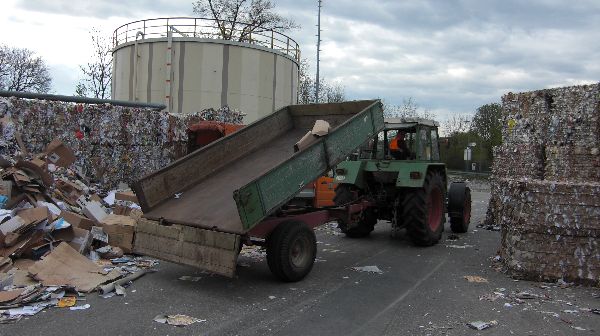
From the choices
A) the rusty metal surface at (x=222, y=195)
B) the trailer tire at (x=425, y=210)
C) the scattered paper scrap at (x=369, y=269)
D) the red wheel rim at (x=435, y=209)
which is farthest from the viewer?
the red wheel rim at (x=435, y=209)

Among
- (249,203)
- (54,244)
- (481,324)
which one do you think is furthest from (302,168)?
(54,244)

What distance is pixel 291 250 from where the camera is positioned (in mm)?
6301

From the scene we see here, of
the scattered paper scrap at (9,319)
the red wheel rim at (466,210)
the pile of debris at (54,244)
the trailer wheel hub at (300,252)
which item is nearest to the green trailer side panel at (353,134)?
the trailer wheel hub at (300,252)

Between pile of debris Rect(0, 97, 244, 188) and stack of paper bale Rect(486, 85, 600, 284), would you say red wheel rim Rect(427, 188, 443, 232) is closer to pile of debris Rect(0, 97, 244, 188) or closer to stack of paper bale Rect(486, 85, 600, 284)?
stack of paper bale Rect(486, 85, 600, 284)

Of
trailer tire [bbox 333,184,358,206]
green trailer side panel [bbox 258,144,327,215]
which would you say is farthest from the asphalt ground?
trailer tire [bbox 333,184,358,206]

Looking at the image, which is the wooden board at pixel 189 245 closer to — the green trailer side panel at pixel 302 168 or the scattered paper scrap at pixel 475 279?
the green trailer side panel at pixel 302 168

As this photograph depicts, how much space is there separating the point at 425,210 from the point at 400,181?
67cm

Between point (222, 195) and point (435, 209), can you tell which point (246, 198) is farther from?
point (435, 209)

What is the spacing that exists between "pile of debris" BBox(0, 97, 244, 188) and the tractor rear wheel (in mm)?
6047

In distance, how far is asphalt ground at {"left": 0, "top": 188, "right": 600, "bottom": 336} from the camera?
15.8 feet

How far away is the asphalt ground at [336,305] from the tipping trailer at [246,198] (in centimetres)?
44

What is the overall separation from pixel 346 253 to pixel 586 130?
4694mm

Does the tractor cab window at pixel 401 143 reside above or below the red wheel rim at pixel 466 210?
above

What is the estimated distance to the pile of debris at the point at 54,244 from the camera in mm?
5555
